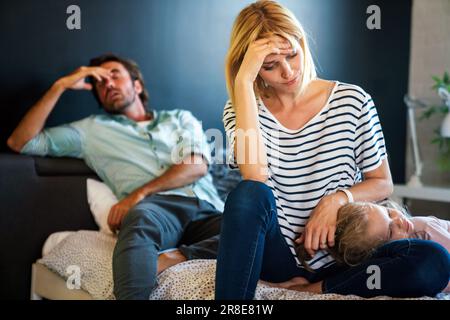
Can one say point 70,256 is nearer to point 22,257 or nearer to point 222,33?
point 22,257

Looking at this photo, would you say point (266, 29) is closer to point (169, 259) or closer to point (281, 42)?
point (281, 42)

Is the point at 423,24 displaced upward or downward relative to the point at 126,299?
upward

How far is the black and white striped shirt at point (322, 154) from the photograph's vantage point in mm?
1507

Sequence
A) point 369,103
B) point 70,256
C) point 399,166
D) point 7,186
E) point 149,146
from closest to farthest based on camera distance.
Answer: point 369,103 < point 70,256 < point 7,186 < point 149,146 < point 399,166

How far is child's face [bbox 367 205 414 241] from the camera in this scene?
142 centimetres

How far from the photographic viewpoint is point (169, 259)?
1.84 metres

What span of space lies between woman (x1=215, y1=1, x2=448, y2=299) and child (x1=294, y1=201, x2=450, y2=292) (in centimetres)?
3

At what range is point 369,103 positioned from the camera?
152 centimetres

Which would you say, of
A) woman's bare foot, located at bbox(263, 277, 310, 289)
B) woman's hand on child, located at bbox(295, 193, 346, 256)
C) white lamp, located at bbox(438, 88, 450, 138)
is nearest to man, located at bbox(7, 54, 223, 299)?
woman's bare foot, located at bbox(263, 277, 310, 289)

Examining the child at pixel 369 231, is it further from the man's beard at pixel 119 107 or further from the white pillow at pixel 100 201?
the man's beard at pixel 119 107

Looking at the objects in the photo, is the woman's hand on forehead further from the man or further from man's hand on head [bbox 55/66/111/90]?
man's hand on head [bbox 55/66/111/90]

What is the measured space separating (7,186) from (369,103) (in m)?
1.32

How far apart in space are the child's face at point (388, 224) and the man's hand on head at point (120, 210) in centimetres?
96

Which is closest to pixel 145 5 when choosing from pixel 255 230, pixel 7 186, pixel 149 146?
pixel 149 146
